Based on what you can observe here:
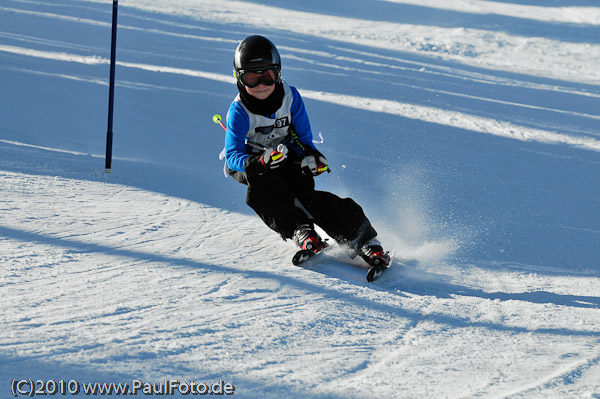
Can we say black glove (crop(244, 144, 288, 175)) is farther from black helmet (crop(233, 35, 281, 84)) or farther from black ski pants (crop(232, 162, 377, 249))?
black helmet (crop(233, 35, 281, 84))

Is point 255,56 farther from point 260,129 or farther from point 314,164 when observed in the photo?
point 314,164

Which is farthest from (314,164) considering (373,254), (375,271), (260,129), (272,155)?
(375,271)

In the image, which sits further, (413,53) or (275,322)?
(413,53)

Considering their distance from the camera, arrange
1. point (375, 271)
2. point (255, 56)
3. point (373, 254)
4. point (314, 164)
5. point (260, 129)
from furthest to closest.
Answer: point (260, 129), point (314, 164), point (255, 56), point (373, 254), point (375, 271)

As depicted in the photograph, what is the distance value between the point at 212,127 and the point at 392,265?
5.00 meters

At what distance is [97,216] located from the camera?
5.17 m

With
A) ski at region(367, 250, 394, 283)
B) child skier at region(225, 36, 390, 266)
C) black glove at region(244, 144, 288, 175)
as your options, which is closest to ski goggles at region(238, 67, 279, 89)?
child skier at region(225, 36, 390, 266)

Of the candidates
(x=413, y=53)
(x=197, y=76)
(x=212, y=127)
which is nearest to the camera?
(x=212, y=127)

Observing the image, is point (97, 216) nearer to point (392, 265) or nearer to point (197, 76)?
point (392, 265)

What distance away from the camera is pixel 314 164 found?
4922 millimetres

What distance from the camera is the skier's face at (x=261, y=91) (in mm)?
4922

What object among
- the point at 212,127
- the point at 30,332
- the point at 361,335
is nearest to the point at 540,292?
the point at 361,335

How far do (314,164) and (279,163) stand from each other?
0.93 ft

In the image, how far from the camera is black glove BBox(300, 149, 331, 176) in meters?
4.92
